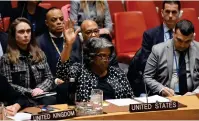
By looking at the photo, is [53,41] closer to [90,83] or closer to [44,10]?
[44,10]

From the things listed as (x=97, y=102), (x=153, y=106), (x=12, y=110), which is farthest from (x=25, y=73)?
(x=153, y=106)

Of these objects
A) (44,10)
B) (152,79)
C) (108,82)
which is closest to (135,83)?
(152,79)

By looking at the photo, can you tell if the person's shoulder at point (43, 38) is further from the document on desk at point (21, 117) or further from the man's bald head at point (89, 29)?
the document on desk at point (21, 117)

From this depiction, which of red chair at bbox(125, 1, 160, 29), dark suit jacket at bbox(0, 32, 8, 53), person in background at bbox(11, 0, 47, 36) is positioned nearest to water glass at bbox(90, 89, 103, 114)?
dark suit jacket at bbox(0, 32, 8, 53)

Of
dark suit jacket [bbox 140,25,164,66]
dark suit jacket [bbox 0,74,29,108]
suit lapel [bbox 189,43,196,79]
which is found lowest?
dark suit jacket [bbox 0,74,29,108]

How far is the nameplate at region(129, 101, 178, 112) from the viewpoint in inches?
94.7

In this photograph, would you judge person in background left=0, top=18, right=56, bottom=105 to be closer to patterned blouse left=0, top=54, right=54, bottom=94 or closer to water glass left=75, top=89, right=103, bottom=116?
patterned blouse left=0, top=54, right=54, bottom=94

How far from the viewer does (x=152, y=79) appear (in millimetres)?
3207

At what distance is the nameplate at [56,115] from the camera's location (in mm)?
2209

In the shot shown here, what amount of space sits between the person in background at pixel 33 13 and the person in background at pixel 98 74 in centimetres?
131

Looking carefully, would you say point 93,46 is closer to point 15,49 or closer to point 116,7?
point 15,49

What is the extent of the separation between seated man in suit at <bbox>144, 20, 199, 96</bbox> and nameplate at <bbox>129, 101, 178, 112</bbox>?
0.68 m

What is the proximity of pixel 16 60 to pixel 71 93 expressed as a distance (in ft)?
2.35

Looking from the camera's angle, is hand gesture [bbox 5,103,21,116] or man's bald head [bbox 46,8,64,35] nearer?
hand gesture [bbox 5,103,21,116]
